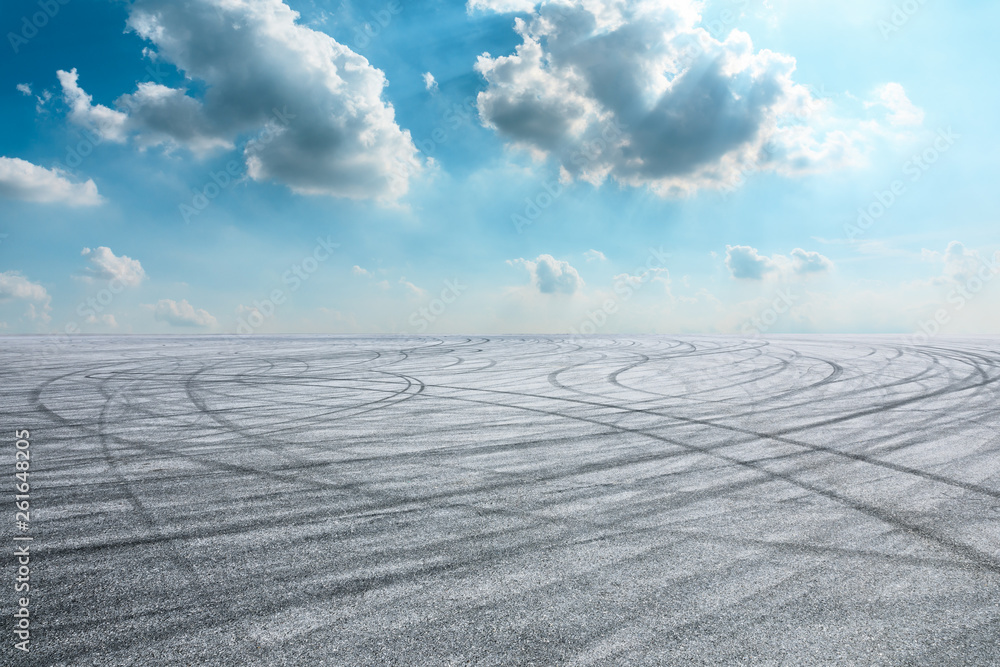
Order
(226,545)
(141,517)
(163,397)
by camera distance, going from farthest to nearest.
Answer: (163,397) < (141,517) < (226,545)

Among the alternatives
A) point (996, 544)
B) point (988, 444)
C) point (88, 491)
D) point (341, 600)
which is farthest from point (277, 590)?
point (988, 444)

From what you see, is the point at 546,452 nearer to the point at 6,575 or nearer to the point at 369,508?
the point at 369,508

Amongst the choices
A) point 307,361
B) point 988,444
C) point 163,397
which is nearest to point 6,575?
point 163,397

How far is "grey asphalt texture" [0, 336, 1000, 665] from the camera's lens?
2.96 metres

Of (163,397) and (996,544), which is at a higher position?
(163,397)

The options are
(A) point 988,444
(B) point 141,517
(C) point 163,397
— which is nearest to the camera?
(B) point 141,517

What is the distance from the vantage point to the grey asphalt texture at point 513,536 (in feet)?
9.70

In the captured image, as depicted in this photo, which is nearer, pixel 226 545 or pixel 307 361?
pixel 226 545

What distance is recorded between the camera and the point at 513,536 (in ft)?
13.8

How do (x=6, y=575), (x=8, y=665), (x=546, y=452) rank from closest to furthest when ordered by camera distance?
(x=8, y=665) → (x=6, y=575) → (x=546, y=452)

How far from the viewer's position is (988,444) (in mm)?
7234

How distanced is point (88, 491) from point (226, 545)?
8.07ft

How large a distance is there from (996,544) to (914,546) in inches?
28.7

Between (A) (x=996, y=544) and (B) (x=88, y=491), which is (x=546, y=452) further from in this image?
(B) (x=88, y=491)
